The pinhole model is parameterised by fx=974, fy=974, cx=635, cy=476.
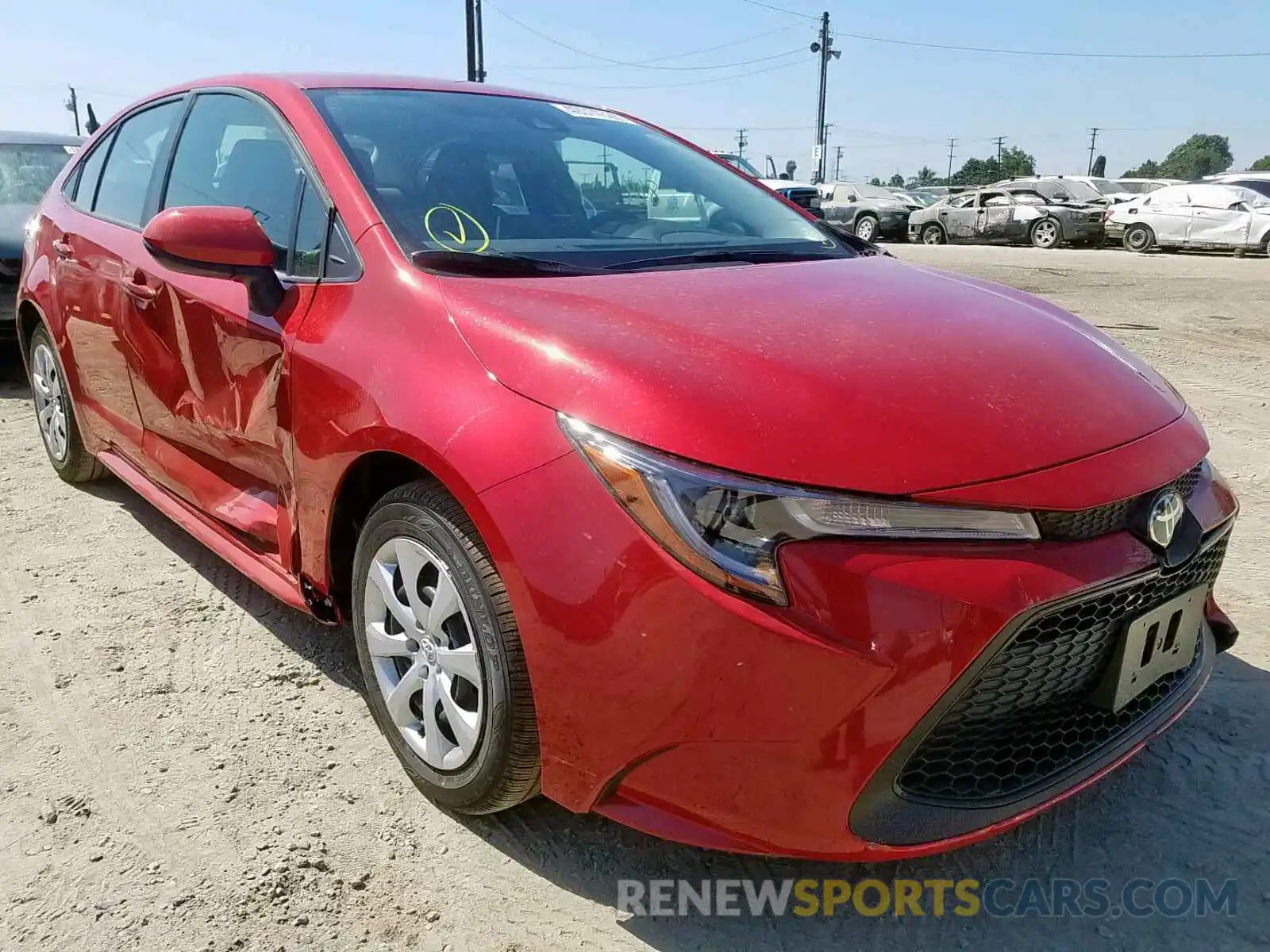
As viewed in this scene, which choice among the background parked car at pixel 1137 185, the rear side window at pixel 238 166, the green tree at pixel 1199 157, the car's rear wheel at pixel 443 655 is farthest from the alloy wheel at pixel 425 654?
the green tree at pixel 1199 157

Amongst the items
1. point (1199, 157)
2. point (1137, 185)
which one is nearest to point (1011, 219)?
point (1137, 185)

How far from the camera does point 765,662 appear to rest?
4.89ft

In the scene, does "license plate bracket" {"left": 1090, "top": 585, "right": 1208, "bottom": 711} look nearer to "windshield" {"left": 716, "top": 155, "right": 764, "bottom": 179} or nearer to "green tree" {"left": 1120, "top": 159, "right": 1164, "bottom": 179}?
"windshield" {"left": 716, "top": 155, "right": 764, "bottom": 179}

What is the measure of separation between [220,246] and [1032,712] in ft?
6.43

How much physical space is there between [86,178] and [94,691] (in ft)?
7.35

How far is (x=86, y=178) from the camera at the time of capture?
381 cm

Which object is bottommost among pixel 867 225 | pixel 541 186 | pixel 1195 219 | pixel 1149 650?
pixel 1149 650

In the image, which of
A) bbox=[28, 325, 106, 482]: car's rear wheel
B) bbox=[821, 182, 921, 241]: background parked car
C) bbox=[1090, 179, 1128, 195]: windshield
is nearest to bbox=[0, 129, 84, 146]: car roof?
bbox=[28, 325, 106, 482]: car's rear wheel

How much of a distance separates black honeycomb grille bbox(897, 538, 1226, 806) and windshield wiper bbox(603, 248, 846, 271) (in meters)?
1.21

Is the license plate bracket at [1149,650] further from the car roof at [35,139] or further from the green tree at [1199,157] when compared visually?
the green tree at [1199,157]

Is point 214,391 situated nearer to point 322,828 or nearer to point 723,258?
point 322,828

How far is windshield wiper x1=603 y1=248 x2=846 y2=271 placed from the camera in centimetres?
233

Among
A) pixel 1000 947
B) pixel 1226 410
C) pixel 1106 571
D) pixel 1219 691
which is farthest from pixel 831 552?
pixel 1226 410

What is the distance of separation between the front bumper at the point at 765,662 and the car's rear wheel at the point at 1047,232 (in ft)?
64.5
